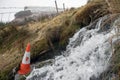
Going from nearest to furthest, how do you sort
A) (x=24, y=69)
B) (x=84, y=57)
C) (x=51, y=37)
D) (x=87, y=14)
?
(x=84, y=57), (x=24, y=69), (x=87, y=14), (x=51, y=37)

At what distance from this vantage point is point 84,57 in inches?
240

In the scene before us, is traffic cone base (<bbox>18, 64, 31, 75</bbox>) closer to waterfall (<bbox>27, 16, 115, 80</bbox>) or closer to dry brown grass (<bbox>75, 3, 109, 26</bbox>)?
waterfall (<bbox>27, 16, 115, 80</bbox>)

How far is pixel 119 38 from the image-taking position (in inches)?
207

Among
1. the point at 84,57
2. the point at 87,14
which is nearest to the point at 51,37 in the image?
the point at 87,14

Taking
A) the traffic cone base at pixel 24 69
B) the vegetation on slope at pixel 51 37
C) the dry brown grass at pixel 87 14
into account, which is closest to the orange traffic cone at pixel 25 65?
the traffic cone base at pixel 24 69

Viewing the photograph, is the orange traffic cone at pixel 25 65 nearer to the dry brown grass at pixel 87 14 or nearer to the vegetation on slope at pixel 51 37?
the vegetation on slope at pixel 51 37

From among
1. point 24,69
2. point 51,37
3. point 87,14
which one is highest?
point 87,14

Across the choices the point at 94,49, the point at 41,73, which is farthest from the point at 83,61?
the point at 41,73

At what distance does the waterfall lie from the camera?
5.68m

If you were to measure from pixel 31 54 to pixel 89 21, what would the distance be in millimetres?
1426

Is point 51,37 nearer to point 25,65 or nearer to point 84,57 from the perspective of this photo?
point 25,65

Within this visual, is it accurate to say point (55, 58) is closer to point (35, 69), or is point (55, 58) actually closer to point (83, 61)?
point (35, 69)

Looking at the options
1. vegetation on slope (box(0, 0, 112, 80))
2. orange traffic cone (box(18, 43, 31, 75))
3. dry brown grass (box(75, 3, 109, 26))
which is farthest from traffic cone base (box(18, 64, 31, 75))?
dry brown grass (box(75, 3, 109, 26))

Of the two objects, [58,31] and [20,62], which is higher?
[58,31]
